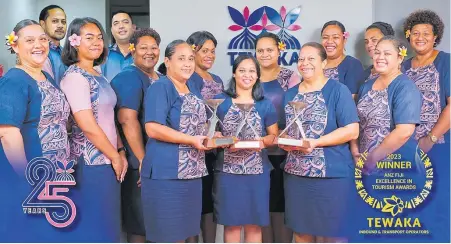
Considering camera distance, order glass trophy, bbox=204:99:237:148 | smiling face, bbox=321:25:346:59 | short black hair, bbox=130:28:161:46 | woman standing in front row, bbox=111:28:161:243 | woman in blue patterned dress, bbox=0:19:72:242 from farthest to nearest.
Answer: smiling face, bbox=321:25:346:59, short black hair, bbox=130:28:161:46, woman standing in front row, bbox=111:28:161:243, glass trophy, bbox=204:99:237:148, woman in blue patterned dress, bbox=0:19:72:242

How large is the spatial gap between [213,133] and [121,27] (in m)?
1.15

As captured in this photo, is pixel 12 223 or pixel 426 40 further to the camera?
pixel 426 40

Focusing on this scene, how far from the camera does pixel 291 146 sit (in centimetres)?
252

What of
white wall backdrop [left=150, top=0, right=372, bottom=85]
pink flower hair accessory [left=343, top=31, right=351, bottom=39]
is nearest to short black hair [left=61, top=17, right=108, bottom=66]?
white wall backdrop [left=150, top=0, right=372, bottom=85]

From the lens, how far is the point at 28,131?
238 centimetres

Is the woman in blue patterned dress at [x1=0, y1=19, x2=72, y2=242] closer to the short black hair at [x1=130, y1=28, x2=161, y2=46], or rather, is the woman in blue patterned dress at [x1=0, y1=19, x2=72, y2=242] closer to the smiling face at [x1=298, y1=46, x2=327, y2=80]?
the short black hair at [x1=130, y1=28, x2=161, y2=46]

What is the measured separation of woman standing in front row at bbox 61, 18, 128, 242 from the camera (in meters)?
2.53

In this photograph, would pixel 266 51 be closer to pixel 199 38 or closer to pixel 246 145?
pixel 199 38

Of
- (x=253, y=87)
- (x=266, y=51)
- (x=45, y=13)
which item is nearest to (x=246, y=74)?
(x=253, y=87)

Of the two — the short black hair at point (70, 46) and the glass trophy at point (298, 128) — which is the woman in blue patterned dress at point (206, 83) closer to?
the glass trophy at point (298, 128)

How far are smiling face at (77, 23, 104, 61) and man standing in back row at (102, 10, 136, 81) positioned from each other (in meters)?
0.49

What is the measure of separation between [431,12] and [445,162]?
997 mm

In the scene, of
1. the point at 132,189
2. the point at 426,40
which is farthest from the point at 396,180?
the point at 132,189

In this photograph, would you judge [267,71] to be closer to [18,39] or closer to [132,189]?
[132,189]
